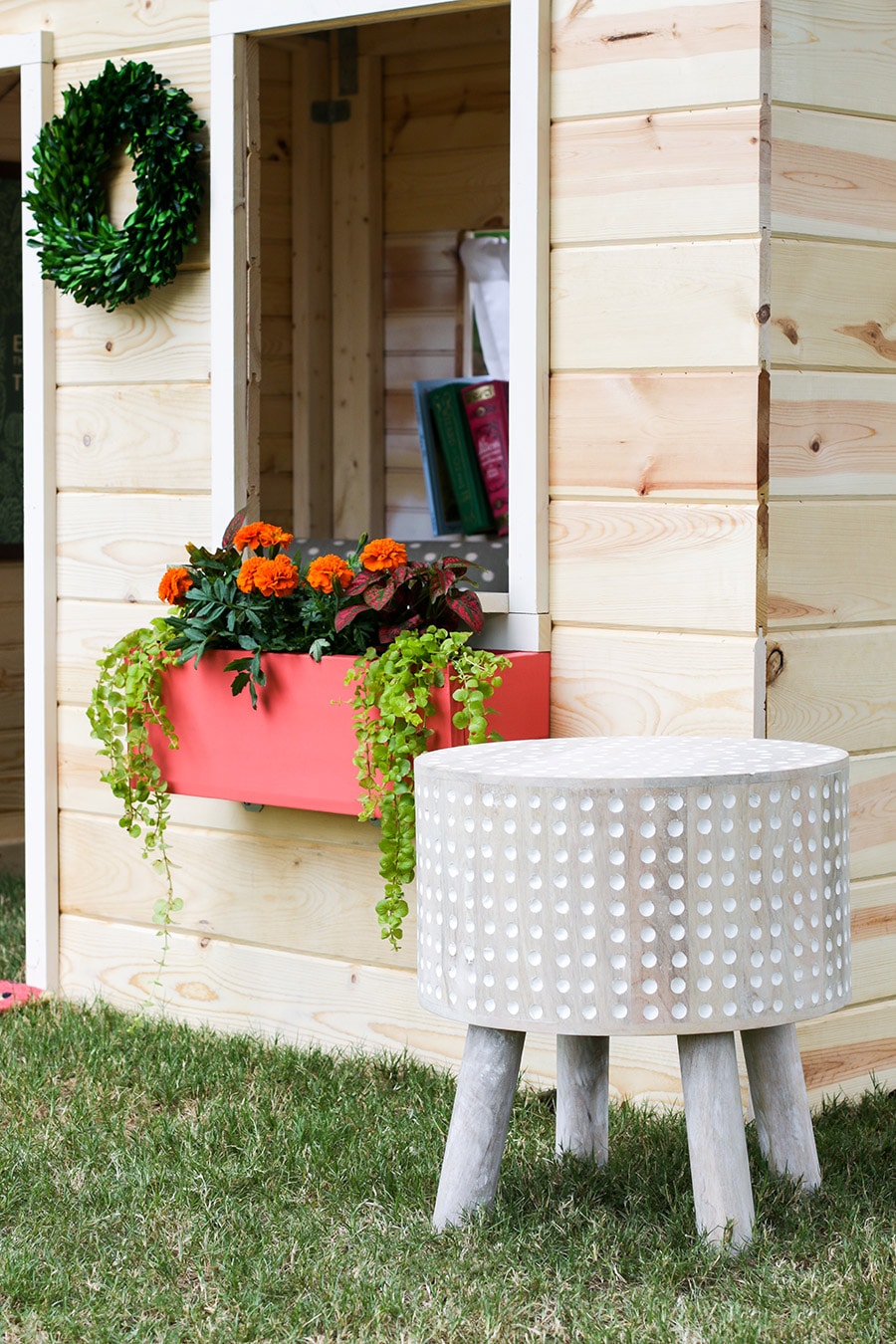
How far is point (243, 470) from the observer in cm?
327

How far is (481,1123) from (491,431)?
233 cm

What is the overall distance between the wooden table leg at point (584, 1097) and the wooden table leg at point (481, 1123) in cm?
22

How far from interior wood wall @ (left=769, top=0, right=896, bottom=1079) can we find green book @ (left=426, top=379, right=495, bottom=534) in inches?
59.6

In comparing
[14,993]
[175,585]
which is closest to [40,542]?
[175,585]

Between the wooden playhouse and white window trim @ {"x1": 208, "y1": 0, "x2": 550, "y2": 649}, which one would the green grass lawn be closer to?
the wooden playhouse

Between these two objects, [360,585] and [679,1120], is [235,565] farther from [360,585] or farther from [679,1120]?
[679,1120]

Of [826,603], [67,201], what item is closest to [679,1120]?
[826,603]

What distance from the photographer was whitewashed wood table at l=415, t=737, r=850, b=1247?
2.11 meters

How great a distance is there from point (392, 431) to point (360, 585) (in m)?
1.88

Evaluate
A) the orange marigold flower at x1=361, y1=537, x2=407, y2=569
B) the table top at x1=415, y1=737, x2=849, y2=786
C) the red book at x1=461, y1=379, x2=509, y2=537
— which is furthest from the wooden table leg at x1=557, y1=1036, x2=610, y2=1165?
the red book at x1=461, y1=379, x2=509, y2=537

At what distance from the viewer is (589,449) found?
286 centimetres

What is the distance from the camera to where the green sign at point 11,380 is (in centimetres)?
472

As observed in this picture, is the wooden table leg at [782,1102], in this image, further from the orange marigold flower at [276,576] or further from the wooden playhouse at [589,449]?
the orange marigold flower at [276,576]

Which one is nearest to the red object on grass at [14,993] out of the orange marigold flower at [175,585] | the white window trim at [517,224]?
the orange marigold flower at [175,585]
